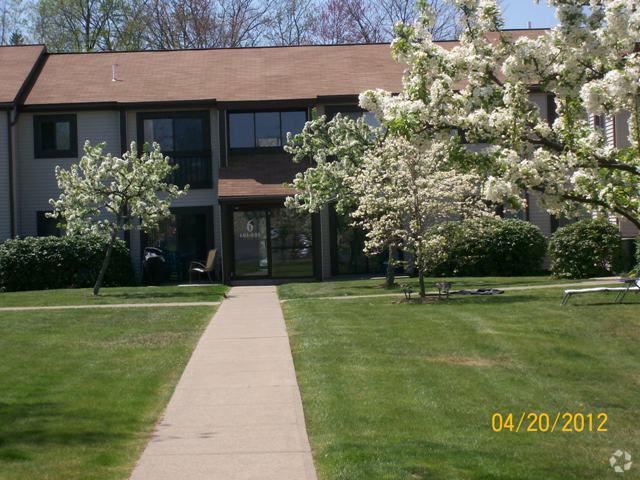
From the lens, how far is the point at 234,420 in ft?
30.5

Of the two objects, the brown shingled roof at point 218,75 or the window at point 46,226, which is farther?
the brown shingled roof at point 218,75

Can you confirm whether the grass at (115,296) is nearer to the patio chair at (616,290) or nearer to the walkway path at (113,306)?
the walkway path at (113,306)

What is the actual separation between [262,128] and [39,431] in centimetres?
2154

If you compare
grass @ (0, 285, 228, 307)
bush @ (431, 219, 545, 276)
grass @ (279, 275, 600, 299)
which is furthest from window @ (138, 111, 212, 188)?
bush @ (431, 219, 545, 276)

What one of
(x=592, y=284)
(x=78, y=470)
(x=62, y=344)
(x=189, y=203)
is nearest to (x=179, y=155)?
(x=189, y=203)

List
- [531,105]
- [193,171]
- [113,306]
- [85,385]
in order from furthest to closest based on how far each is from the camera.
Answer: [193,171], [113,306], [85,385], [531,105]

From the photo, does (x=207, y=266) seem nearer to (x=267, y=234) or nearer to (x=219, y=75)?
(x=267, y=234)

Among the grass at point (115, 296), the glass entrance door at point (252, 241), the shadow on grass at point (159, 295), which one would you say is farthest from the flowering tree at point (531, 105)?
the glass entrance door at point (252, 241)

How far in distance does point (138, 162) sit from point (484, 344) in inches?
457

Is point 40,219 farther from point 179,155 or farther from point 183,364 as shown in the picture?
point 183,364

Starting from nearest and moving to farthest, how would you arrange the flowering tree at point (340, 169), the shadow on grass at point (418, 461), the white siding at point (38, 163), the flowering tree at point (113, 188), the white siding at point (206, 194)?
1. the shadow on grass at point (418, 461)
2. the flowering tree at point (113, 188)
3. the flowering tree at point (340, 169)
4. the white siding at point (38, 163)
5. the white siding at point (206, 194)

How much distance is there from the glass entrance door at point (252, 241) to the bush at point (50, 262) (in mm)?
3562

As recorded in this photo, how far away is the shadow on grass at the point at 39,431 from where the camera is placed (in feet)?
27.1

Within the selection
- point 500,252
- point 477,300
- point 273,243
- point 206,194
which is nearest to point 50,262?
point 206,194
